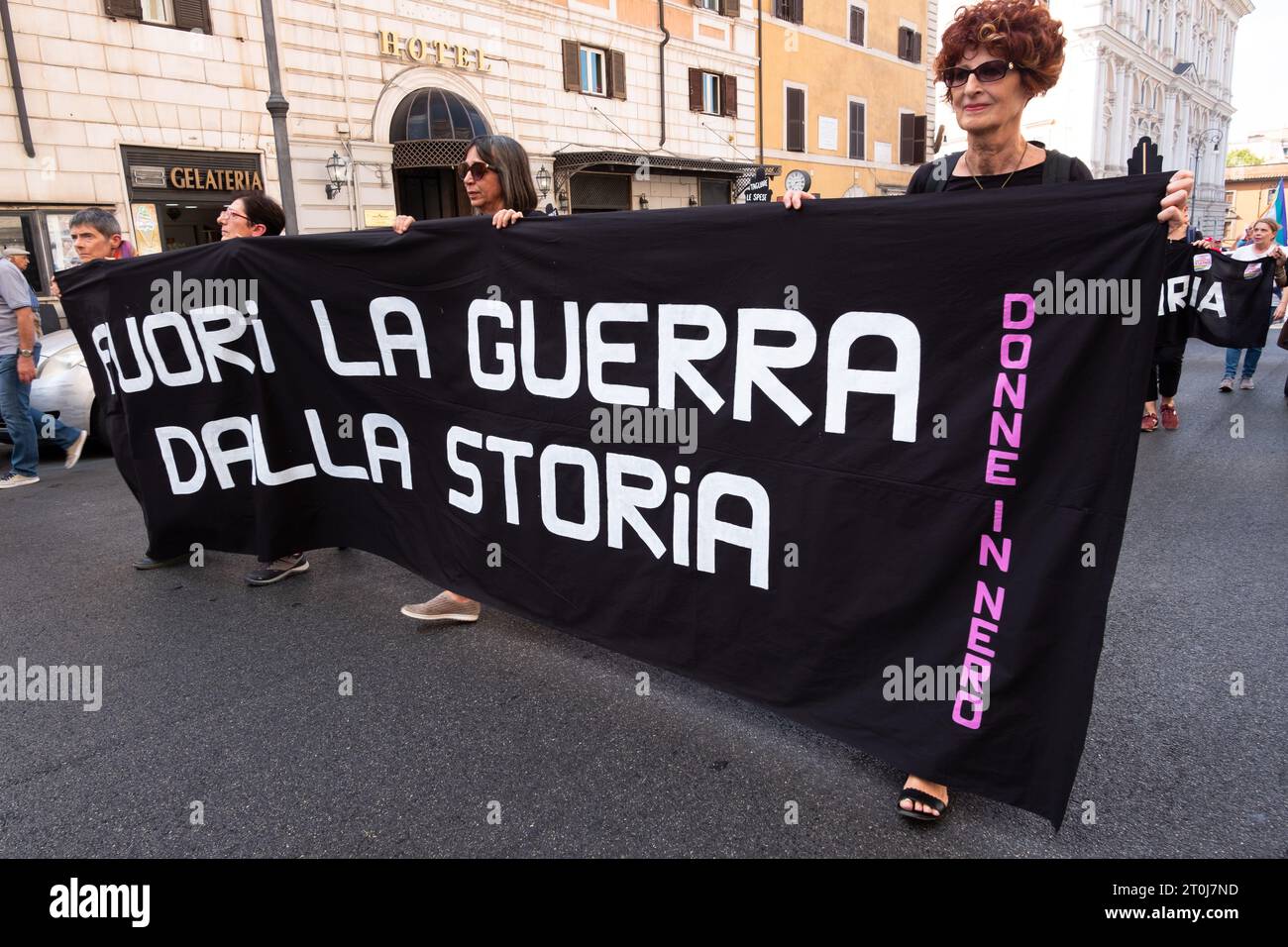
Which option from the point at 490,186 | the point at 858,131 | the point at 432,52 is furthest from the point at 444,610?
the point at 858,131

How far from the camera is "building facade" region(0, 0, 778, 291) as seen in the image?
38.3 feet

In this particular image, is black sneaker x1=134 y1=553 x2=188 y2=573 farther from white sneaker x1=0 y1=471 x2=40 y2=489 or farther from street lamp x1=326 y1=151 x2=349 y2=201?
street lamp x1=326 y1=151 x2=349 y2=201

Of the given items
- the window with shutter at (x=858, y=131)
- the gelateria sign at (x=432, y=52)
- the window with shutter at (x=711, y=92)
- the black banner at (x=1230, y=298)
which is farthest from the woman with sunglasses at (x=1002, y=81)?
the window with shutter at (x=858, y=131)

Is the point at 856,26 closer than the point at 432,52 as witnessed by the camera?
No

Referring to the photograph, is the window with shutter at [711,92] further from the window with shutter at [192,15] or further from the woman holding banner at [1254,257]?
the woman holding banner at [1254,257]

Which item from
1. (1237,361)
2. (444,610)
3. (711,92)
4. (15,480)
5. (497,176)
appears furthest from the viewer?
(711,92)

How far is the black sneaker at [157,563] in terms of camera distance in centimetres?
446

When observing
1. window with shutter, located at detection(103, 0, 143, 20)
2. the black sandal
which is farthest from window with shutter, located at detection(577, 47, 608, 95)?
the black sandal

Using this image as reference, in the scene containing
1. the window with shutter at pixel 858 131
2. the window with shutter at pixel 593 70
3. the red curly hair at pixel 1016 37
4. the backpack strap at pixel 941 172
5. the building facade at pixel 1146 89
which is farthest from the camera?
the building facade at pixel 1146 89

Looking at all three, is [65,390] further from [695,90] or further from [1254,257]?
[695,90]

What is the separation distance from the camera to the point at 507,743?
2693mm

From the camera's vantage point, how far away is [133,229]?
40.9 ft

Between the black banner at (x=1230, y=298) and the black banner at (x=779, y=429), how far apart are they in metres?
6.88

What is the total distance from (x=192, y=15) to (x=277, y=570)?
12270 millimetres
